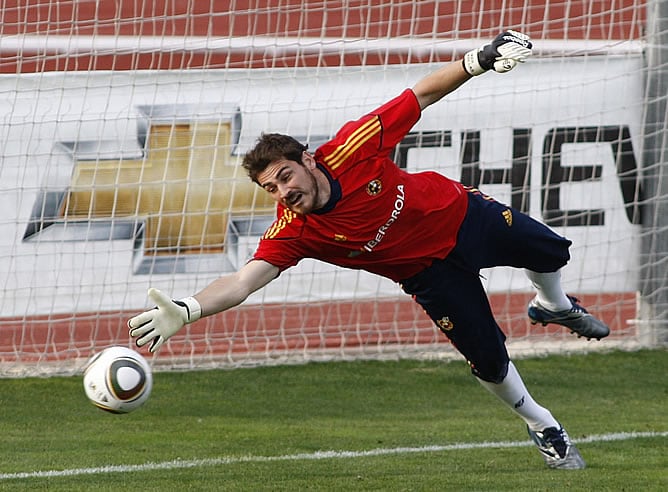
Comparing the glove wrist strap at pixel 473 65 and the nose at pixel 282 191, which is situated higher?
the glove wrist strap at pixel 473 65

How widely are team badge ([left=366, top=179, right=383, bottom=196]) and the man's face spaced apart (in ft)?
0.99

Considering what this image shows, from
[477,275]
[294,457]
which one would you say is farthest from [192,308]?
[294,457]

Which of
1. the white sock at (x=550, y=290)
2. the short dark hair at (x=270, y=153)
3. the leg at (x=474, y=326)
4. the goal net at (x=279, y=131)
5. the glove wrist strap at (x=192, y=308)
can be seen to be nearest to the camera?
the glove wrist strap at (x=192, y=308)

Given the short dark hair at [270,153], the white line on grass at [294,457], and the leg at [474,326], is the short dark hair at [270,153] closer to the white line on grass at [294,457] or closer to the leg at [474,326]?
the leg at [474,326]

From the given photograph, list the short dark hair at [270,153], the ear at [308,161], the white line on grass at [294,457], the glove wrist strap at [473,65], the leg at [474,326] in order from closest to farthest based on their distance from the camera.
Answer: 1. the short dark hair at [270,153]
2. the ear at [308,161]
3. the glove wrist strap at [473,65]
4. the leg at [474,326]
5. the white line on grass at [294,457]

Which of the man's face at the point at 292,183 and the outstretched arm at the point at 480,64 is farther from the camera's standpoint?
the outstretched arm at the point at 480,64

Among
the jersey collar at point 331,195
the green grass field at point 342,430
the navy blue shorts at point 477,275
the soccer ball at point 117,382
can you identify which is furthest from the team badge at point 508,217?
the soccer ball at point 117,382

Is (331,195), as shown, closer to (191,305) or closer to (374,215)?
(374,215)

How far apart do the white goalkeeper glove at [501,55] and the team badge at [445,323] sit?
1.29m

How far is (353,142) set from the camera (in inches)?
235

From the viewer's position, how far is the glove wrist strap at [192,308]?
5.26m

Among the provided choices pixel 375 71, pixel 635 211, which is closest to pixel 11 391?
pixel 375 71

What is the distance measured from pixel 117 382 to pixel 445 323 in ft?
6.04

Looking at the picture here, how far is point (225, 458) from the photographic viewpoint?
7035 mm
